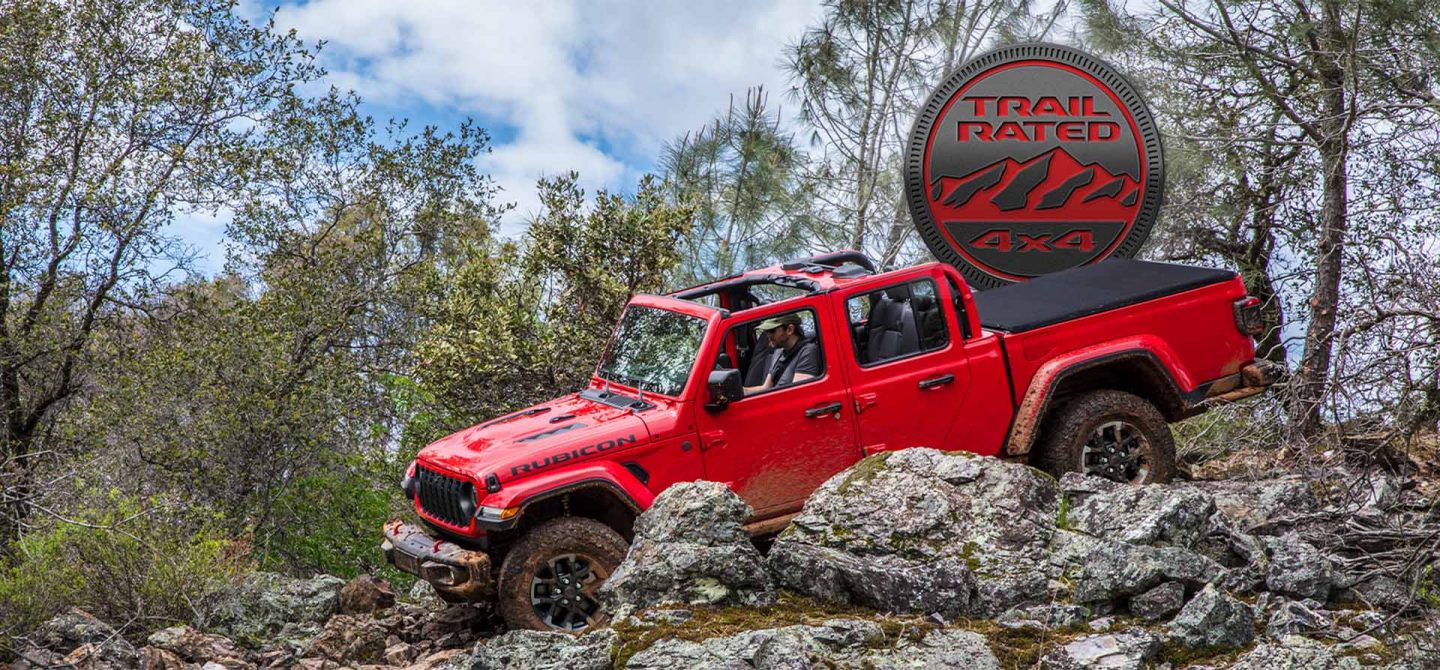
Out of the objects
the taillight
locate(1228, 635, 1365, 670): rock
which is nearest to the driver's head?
the taillight

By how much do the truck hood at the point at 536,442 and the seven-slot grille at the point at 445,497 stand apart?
9cm

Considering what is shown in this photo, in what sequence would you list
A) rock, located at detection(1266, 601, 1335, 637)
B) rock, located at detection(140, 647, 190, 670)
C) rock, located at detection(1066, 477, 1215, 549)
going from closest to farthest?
rock, located at detection(1266, 601, 1335, 637) < rock, located at detection(1066, 477, 1215, 549) < rock, located at detection(140, 647, 190, 670)

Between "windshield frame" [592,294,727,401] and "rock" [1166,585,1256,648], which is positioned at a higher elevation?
"windshield frame" [592,294,727,401]

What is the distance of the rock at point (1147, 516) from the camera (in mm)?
6758

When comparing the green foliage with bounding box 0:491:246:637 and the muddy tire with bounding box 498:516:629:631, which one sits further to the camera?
the green foliage with bounding box 0:491:246:637

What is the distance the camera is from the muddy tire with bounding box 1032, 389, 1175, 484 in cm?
885

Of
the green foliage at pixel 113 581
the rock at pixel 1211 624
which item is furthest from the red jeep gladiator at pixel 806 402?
the rock at pixel 1211 624

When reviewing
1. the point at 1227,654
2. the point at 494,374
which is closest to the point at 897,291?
the point at 1227,654

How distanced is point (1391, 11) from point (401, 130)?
11.1m

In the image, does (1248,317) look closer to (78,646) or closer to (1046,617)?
(1046,617)

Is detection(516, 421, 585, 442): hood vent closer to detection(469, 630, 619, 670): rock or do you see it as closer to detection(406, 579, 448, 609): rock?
detection(406, 579, 448, 609): rock

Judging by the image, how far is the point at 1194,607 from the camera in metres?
5.95

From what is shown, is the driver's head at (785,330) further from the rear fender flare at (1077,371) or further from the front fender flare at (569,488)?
the rear fender flare at (1077,371)

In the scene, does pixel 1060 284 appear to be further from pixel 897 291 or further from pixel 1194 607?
pixel 1194 607
